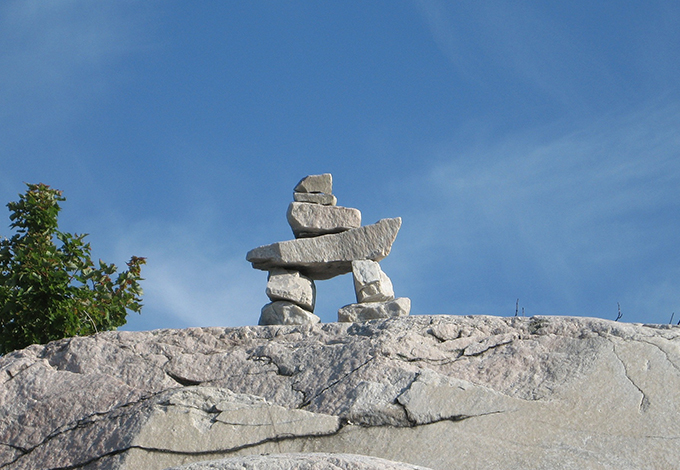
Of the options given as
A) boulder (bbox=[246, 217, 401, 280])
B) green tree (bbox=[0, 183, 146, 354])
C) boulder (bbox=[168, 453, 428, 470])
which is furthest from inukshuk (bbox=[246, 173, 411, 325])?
boulder (bbox=[168, 453, 428, 470])

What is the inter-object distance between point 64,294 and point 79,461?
2.33 meters

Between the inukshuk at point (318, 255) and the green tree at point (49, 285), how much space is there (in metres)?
1.31

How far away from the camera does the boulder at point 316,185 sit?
7.17 meters

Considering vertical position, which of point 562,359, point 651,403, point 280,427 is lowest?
point 280,427

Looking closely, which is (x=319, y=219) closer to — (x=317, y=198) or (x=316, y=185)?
(x=317, y=198)

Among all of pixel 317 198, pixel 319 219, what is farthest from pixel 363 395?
pixel 317 198

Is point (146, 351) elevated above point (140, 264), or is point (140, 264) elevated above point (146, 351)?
point (140, 264)

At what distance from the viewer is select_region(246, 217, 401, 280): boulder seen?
675 centimetres

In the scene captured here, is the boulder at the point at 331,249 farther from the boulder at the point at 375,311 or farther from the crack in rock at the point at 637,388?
the crack in rock at the point at 637,388

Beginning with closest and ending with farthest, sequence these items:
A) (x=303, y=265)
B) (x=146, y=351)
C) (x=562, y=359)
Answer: (x=562, y=359)
(x=146, y=351)
(x=303, y=265)

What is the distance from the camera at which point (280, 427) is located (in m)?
4.05

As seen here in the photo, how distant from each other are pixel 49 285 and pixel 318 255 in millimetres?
2391

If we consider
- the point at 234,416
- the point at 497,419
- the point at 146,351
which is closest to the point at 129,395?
the point at 146,351

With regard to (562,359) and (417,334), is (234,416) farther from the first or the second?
(562,359)
